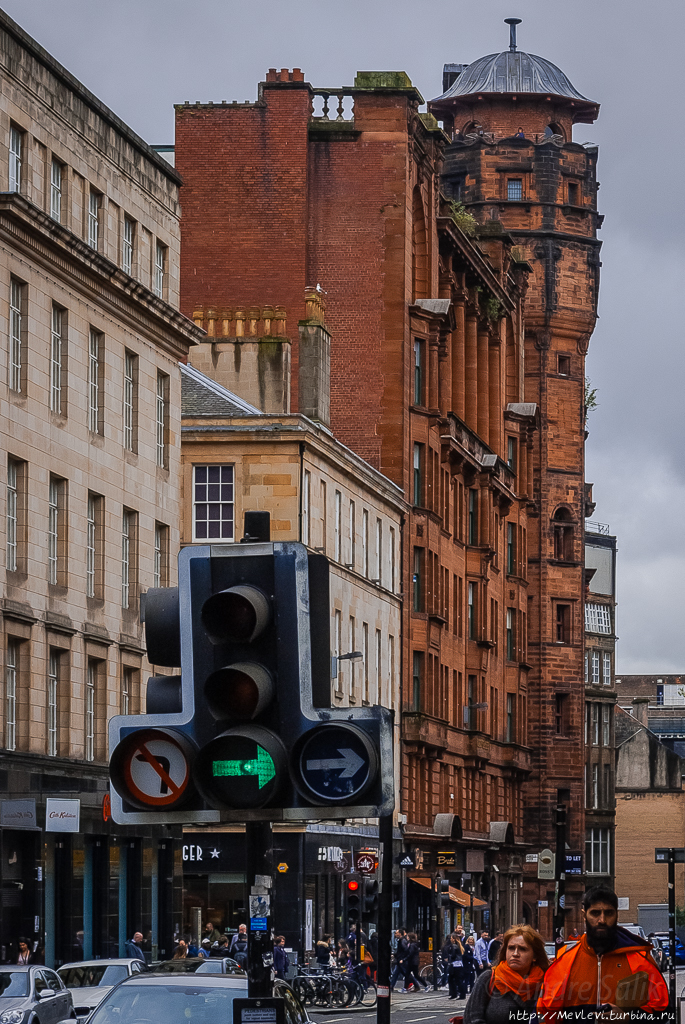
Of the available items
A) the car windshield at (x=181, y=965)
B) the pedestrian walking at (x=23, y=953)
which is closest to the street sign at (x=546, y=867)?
the pedestrian walking at (x=23, y=953)

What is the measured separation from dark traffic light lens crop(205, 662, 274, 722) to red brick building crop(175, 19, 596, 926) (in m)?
55.9

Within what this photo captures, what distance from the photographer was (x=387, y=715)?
7434 millimetres

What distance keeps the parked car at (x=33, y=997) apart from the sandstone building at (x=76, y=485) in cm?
1082

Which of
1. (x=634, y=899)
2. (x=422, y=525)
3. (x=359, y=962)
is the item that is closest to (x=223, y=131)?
(x=422, y=525)

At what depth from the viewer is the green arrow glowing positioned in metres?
7.36

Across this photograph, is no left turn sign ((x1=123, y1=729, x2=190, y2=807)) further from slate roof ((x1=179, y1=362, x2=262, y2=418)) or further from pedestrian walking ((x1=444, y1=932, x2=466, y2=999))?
slate roof ((x1=179, y1=362, x2=262, y2=418))

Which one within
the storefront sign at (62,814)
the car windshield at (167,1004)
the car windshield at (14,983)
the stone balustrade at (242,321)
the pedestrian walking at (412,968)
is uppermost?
the stone balustrade at (242,321)

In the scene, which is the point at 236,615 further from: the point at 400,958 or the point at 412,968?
the point at 412,968

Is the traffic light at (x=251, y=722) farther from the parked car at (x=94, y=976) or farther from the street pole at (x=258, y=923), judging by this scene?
the parked car at (x=94, y=976)

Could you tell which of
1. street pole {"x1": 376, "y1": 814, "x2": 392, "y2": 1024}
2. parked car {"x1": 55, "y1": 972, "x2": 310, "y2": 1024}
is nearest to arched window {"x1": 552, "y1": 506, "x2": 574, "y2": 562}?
street pole {"x1": 376, "y1": 814, "x2": 392, "y2": 1024}

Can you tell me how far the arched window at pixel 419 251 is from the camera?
7238 cm

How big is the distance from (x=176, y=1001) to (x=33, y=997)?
1216 centimetres

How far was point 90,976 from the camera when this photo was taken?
98.0ft

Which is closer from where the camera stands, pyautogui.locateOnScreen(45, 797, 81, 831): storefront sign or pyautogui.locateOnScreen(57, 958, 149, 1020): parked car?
pyautogui.locateOnScreen(57, 958, 149, 1020): parked car
